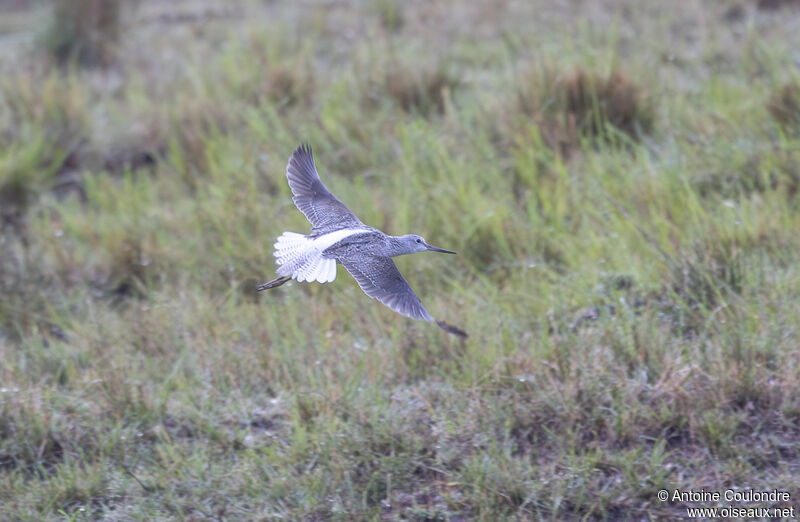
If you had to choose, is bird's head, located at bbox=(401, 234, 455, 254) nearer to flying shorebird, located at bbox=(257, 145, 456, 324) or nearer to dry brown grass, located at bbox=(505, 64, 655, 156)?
flying shorebird, located at bbox=(257, 145, 456, 324)

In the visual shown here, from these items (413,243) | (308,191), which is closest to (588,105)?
(308,191)

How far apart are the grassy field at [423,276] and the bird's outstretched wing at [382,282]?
58cm

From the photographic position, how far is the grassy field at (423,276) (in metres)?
3.27

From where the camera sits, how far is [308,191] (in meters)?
3.55

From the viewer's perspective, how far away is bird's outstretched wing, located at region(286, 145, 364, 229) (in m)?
3.47

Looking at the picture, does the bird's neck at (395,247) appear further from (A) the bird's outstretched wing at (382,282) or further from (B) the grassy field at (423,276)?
(B) the grassy field at (423,276)

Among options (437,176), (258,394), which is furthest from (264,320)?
(437,176)

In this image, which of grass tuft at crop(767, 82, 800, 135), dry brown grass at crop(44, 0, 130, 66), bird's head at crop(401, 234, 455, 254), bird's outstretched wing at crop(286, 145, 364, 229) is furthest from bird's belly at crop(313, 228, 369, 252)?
dry brown grass at crop(44, 0, 130, 66)

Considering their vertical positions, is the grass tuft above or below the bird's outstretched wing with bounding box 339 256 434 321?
above

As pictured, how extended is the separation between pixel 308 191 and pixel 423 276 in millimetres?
Result: 1140

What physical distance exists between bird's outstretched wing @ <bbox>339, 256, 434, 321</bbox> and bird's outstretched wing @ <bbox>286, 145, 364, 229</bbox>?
41 cm

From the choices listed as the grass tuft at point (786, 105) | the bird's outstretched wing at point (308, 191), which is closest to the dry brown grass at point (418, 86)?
the grass tuft at point (786, 105)

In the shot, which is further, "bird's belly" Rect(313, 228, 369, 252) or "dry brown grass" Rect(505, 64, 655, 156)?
"dry brown grass" Rect(505, 64, 655, 156)

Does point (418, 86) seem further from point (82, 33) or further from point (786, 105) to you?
point (82, 33)
